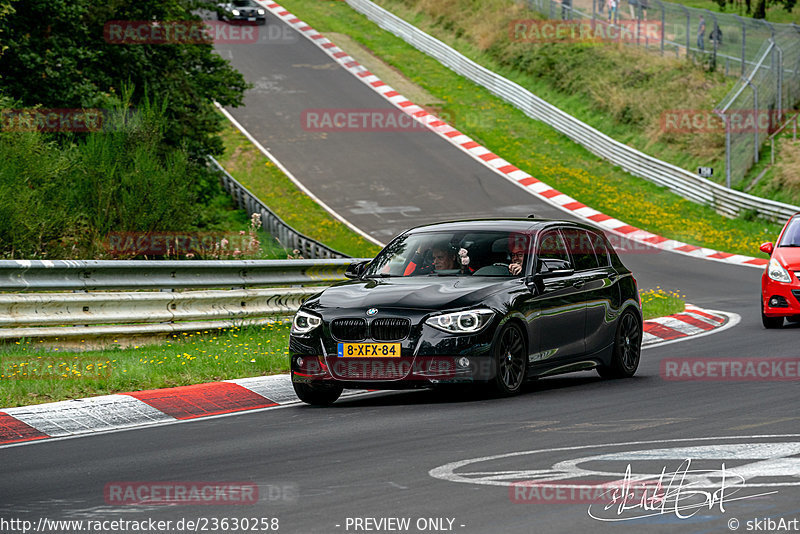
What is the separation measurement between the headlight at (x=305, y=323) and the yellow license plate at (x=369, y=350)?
351mm

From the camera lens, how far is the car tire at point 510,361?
10016mm

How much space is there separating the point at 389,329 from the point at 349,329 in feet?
1.12

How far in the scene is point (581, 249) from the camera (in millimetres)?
12023

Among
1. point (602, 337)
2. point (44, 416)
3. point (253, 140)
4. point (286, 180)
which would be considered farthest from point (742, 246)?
point (44, 416)

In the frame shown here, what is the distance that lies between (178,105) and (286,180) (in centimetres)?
1003

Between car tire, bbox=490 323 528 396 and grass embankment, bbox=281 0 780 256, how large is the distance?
1979cm

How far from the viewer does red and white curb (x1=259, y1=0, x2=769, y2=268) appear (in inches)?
1143

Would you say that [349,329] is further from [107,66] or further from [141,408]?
[107,66]

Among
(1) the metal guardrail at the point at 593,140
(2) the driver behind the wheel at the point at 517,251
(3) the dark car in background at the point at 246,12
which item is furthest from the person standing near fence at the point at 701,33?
(2) the driver behind the wheel at the point at 517,251

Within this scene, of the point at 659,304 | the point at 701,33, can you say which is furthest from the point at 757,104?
the point at 659,304

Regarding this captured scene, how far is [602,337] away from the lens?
11852 mm

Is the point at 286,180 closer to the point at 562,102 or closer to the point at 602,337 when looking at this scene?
the point at 562,102

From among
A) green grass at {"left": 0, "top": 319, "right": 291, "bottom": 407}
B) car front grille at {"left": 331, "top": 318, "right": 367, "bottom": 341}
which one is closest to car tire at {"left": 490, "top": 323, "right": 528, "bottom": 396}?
car front grille at {"left": 331, "top": 318, "right": 367, "bottom": 341}

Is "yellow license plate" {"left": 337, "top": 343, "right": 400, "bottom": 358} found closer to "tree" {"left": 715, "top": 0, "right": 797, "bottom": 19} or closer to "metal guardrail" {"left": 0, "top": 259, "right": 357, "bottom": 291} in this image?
"metal guardrail" {"left": 0, "top": 259, "right": 357, "bottom": 291}
